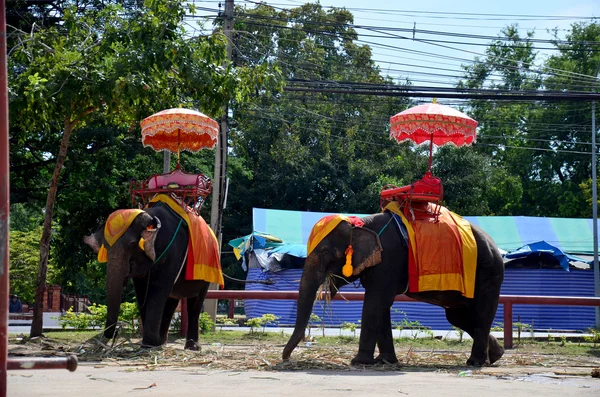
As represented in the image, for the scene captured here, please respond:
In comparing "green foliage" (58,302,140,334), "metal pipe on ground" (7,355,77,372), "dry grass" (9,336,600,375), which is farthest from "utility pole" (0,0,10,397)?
"green foliage" (58,302,140,334)

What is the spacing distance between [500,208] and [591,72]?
371 inches

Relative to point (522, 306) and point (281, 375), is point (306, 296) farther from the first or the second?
point (522, 306)

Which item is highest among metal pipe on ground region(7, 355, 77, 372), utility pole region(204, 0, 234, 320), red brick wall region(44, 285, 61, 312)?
utility pole region(204, 0, 234, 320)

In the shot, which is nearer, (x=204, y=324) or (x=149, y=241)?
(x=149, y=241)

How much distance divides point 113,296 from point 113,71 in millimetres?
3594

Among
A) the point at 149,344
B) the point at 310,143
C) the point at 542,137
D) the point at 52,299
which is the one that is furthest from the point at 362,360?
the point at 542,137

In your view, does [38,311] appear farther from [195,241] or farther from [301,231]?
[301,231]

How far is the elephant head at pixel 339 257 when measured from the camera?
11023 millimetres

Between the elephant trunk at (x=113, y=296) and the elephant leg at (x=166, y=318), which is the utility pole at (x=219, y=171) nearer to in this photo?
the elephant leg at (x=166, y=318)

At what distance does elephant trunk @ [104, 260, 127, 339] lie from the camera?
440 inches

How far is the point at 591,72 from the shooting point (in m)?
48.8

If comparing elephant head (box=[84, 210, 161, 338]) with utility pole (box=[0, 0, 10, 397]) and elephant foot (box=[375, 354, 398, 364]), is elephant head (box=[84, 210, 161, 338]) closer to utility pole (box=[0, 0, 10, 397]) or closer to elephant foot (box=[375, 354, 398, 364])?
elephant foot (box=[375, 354, 398, 364])

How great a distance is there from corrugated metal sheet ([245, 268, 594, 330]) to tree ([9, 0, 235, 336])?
9470 millimetres

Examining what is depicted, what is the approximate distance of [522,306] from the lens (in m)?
23.7
